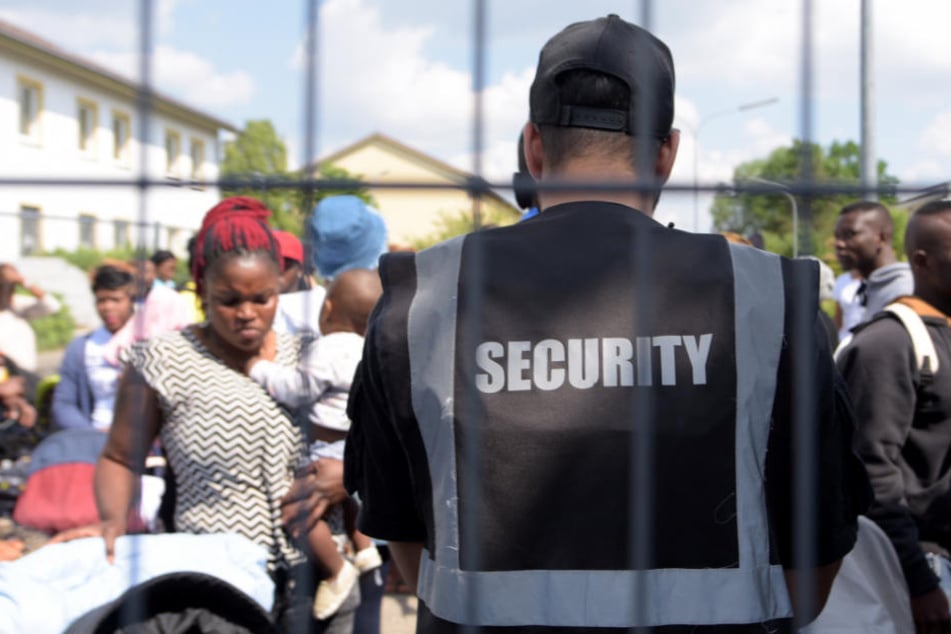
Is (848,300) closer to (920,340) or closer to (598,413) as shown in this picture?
(920,340)

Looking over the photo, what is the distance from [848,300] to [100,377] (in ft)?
11.6

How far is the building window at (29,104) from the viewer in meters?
2.83

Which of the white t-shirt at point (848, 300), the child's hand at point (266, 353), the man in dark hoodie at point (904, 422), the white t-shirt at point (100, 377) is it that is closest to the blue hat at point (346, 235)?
the child's hand at point (266, 353)

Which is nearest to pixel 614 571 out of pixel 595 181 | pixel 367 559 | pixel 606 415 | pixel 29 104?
pixel 606 415

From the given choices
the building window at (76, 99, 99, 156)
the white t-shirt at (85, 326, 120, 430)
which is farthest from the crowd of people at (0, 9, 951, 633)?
the white t-shirt at (85, 326, 120, 430)

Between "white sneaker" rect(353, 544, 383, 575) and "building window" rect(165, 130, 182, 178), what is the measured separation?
5.25ft

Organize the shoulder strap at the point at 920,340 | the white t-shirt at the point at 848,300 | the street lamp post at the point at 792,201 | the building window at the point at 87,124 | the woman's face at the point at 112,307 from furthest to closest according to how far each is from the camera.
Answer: the woman's face at the point at 112,307 → the white t-shirt at the point at 848,300 → the shoulder strap at the point at 920,340 → the building window at the point at 87,124 → the street lamp post at the point at 792,201

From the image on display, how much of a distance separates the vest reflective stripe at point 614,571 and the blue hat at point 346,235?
2.02 meters

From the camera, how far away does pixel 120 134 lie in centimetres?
176

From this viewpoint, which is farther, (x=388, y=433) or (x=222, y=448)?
(x=222, y=448)

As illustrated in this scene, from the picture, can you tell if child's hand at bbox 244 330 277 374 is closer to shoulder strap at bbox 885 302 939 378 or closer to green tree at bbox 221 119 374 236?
green tree at bbox 221 119 374 236

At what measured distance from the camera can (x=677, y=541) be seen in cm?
139

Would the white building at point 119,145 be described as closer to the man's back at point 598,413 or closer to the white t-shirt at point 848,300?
the man's back at point 598,413

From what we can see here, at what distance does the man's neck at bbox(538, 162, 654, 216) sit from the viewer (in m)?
1.47
